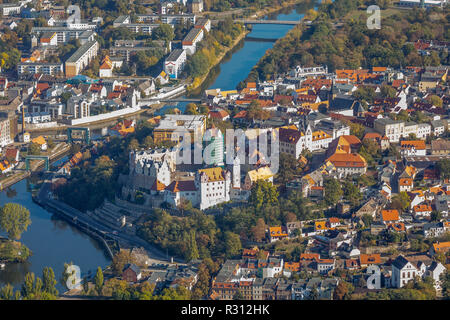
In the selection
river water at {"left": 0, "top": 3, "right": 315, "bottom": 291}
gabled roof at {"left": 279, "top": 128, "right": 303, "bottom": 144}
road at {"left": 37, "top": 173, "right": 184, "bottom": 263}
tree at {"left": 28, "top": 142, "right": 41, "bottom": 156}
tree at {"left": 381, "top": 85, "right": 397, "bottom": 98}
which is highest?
gabled roof at {"left": 279, "top": 128, "right": 303, "bottom": 144}

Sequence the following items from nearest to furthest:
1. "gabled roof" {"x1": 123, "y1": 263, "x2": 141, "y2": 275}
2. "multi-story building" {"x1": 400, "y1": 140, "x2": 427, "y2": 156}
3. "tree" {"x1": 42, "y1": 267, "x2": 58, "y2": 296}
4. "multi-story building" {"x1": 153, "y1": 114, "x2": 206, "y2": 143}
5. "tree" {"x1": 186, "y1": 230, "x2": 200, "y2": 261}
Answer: "tree" {"x1": 42, "y1": 267, "x2": 58, "y2": 296}
"gabled roof" {"x1": 123, "y1": 263, "x2": 141, "y2": 275}
"tree" {"x1": 186, "y1": 230, "x2": 200, "y2": 261}
"multi-story building" {"x1": 400, "y1": 140, "x2": 427, "y2": 156}
"multi-story building" {"x1": 153, "y1": 114, "x2": 206, "y2": 143}

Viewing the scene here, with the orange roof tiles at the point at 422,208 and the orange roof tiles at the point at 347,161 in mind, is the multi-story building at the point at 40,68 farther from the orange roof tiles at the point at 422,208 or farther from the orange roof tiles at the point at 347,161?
the orange roof tiles at the point at 422,208

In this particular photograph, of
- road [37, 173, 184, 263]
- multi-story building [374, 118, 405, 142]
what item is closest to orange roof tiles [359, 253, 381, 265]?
road [37, 173, 184, 263]

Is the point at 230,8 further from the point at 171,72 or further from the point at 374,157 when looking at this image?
the point at 374,157

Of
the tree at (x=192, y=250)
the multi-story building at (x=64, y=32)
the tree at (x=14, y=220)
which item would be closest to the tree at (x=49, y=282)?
the tree at (x=192, y=250)

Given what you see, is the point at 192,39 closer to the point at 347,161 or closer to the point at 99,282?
the point at 347,161

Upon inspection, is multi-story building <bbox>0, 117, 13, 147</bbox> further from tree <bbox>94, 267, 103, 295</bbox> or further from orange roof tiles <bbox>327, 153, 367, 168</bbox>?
tree <bbox>94, 267, 103, 295</bbox>

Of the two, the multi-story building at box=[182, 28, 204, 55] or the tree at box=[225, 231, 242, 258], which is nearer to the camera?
the tree at box=[225, 231, 242, 258]
